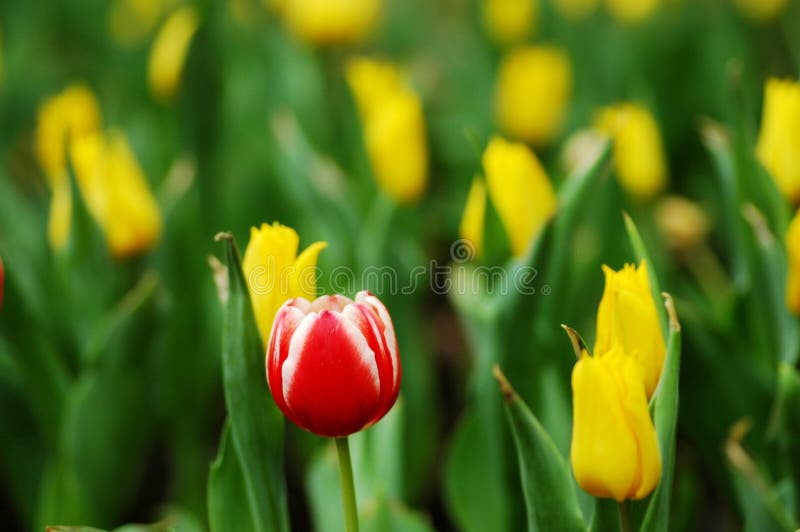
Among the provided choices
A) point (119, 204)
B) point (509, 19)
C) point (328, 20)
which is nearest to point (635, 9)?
point (509, 19)

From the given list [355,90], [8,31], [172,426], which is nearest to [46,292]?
[172,426]

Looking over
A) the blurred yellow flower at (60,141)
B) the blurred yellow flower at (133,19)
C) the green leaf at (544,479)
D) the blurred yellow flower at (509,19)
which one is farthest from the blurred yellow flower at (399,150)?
the blurred yellow flower at (133,19)

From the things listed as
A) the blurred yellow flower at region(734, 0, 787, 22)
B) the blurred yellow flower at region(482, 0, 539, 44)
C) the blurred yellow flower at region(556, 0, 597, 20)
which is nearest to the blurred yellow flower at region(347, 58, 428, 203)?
the blurred yellow flower at region(482, 0, 539, 44)

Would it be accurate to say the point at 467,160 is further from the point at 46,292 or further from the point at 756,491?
the point at 756,491

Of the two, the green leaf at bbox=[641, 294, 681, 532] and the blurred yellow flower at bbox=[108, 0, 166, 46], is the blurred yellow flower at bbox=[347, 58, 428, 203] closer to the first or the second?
the green leaf at bbox=[641, 294, 681, 532]

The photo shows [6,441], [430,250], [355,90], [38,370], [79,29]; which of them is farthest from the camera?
[79,29]

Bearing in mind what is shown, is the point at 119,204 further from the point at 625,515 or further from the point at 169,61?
the point at 625,515
